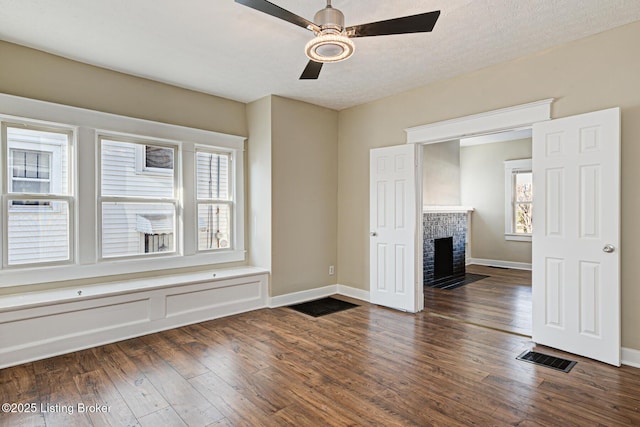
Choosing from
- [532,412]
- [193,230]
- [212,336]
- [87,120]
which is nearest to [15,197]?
[87,120]

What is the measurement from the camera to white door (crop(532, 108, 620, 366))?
293 centimetres

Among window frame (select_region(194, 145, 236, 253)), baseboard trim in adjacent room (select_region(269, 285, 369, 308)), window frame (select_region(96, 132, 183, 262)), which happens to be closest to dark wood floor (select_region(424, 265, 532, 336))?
baseboard trim in adjacent room (select_region(269, 285, 369, 308))

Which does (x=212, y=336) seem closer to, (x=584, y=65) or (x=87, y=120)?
(x=87, y=120)

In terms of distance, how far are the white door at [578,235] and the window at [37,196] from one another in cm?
471

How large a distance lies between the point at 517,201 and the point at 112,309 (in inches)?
304

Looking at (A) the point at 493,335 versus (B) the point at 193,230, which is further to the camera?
(B) the point at 193,230

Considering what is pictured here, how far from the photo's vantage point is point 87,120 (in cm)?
374

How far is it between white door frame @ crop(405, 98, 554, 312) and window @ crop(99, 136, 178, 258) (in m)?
3.09

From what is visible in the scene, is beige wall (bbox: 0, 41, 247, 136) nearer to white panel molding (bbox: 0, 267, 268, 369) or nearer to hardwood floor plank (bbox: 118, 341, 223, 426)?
white panel molding (bbox: 0, 267, 268, 369)

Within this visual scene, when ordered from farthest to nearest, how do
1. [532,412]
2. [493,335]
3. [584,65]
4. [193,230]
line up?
[193,230]
[493,335]
[584,65]
[532,412]

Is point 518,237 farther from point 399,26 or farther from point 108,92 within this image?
point 108,92

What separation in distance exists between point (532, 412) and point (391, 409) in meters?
0.90

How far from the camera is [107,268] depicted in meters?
3.90

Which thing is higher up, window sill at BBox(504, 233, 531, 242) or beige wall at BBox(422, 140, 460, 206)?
beige wall at BBox(422, 140, 460, 206)
